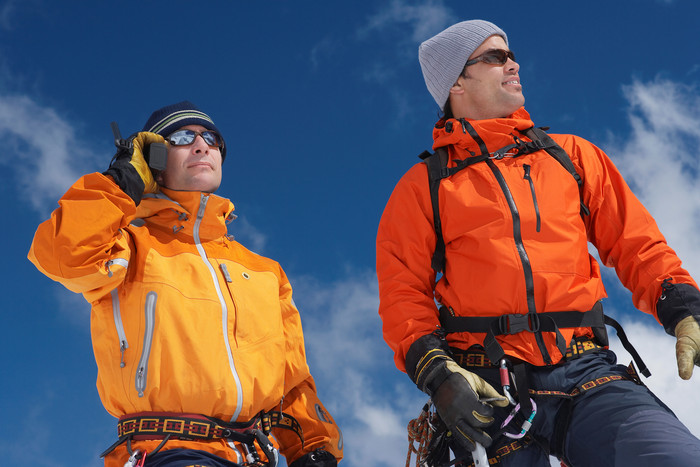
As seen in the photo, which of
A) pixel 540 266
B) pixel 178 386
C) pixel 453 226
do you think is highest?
pixel 453 226

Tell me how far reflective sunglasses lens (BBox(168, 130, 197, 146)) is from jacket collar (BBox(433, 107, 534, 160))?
203cm

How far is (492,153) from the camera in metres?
4.89

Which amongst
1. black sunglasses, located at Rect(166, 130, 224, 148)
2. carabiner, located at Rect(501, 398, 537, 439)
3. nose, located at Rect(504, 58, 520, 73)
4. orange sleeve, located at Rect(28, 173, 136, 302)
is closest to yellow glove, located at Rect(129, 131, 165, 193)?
black sunglasses, located at Rect(166, 130, 224, 148)

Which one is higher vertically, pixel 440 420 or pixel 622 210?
pixel 622 210

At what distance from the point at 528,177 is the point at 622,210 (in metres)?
0.76

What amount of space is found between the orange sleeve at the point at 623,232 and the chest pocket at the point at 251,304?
2429 millimetres

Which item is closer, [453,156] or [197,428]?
[197,428]

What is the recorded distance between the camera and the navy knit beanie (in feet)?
19.0

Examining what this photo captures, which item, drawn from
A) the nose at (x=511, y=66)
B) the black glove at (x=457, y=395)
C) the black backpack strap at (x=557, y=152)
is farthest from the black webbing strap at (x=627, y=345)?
the nose at (x=511, y=66)

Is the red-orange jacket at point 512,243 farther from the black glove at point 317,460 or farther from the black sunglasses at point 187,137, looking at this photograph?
the black sunglasses at point 187,137

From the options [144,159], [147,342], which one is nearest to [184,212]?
[144,159]

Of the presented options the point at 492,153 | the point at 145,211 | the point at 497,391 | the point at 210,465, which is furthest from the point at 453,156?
the point at 210,465

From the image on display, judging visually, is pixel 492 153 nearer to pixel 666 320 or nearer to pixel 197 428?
pixel 666 320

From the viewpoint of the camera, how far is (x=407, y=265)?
4.85 meters
